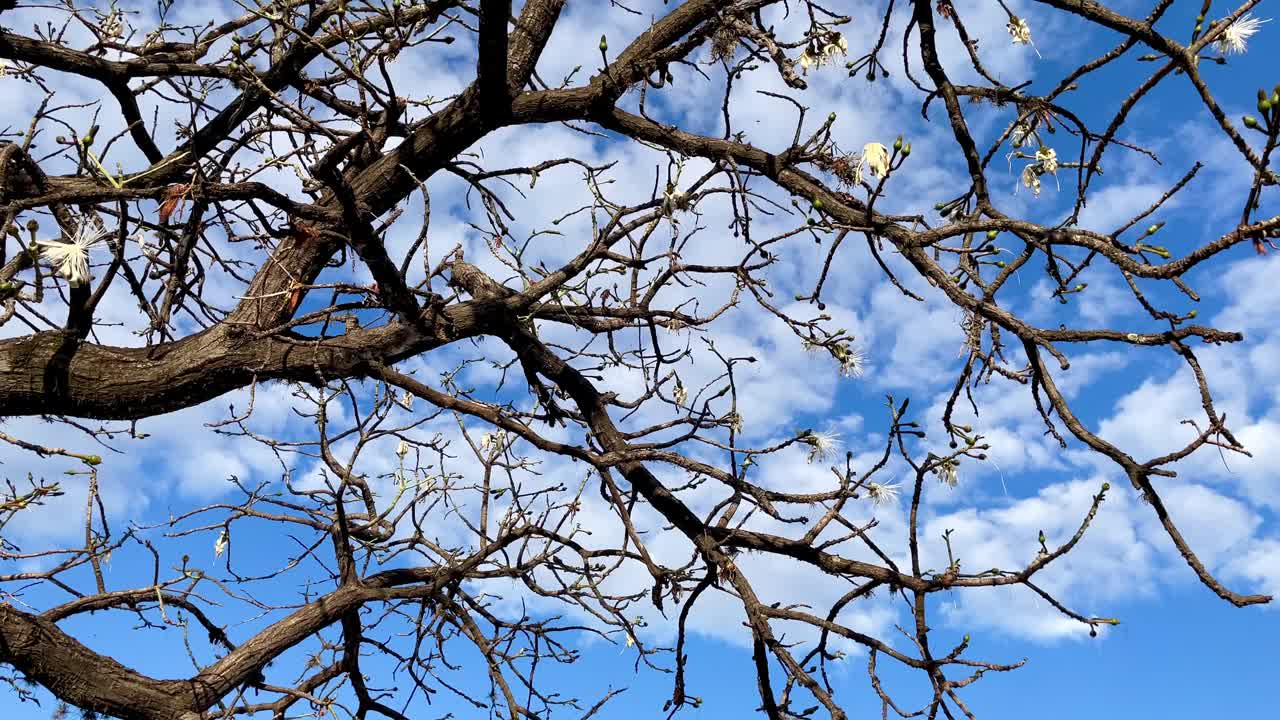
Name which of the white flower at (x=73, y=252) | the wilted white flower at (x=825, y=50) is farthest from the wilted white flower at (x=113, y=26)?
the wilted white flower at (x=825, y=50)

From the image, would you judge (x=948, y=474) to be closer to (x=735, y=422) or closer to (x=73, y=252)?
(x=735, y=422)

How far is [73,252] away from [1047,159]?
10.7 ft

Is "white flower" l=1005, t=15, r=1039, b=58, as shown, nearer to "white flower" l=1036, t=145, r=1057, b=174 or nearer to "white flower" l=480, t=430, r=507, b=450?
"white flower" l=1036, t=145, r=1057, b=174

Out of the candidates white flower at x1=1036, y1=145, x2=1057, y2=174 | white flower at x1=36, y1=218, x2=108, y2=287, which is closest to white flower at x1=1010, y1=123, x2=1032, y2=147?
white flower at x1=1036, y1=145, x2=1057, y2=174

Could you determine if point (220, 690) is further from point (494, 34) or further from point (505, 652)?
point (494, 34)

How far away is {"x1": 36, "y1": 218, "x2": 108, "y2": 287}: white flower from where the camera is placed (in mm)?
2867

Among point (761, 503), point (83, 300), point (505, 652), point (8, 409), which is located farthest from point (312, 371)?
point (761, 503)

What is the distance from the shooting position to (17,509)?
325 cm

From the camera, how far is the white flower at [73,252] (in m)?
2.87

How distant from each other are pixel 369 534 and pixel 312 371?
0.81 meters

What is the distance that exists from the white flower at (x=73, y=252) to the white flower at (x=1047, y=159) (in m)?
3.21

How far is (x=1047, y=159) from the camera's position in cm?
382

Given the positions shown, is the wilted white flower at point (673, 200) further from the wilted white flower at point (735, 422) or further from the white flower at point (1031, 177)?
the white flower at point (1031, 177)

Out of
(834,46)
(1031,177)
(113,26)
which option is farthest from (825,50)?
(113,26)
